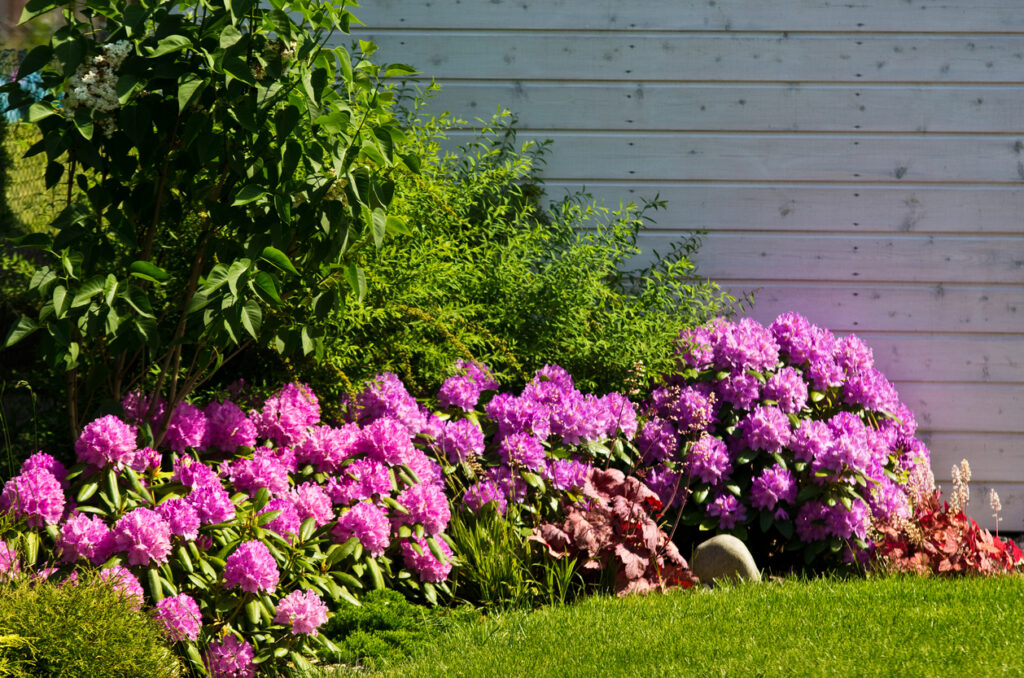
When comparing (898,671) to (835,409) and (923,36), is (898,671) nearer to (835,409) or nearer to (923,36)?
(835,409)

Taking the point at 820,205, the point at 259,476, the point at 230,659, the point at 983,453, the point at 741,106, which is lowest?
the point at 230,659

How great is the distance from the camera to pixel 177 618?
247 centimetres

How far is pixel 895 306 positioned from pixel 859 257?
0.98 feet

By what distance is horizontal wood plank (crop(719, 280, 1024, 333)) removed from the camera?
4.48m

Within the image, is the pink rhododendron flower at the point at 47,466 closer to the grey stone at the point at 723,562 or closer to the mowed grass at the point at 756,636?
the mowed grass at the point at 756,636

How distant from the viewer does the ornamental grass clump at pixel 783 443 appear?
12.0ft

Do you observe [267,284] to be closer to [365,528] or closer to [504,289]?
[365,528]

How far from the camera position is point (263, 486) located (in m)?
2.92

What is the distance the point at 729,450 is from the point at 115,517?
242 centimetres

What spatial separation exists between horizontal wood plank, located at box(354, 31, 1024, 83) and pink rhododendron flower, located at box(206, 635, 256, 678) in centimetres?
292

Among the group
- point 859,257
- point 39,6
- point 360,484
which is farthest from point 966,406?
point 39,6

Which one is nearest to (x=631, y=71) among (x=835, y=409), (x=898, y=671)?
(x=835, y=409)

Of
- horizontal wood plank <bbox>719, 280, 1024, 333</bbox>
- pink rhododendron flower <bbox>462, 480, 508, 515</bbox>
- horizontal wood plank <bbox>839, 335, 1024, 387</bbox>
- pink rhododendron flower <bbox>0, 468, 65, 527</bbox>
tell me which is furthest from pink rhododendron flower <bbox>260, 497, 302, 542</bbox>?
horizontal wood plank <bbox>839, 335, 1024, 387</bbox>

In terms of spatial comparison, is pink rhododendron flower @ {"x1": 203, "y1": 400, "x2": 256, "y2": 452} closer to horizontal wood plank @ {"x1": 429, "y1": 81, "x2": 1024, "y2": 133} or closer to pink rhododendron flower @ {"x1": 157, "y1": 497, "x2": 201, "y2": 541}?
pink rhododendron flower @ {"x1": 157, "y1": 497, "x2": 201, "y2": 541}
